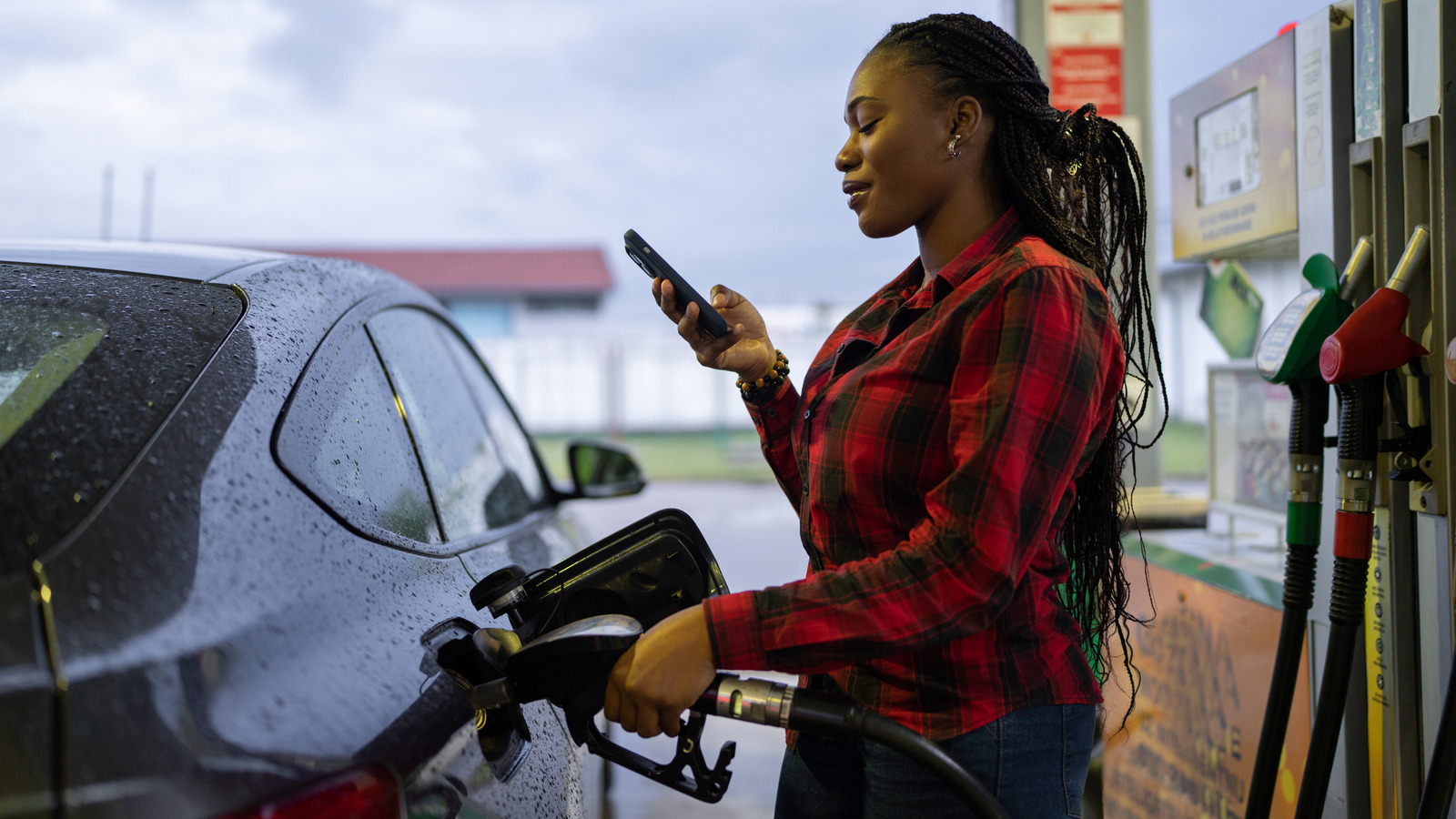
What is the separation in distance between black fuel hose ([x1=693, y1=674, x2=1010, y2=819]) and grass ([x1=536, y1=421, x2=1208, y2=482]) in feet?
37.9

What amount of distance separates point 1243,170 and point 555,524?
71.3 inches

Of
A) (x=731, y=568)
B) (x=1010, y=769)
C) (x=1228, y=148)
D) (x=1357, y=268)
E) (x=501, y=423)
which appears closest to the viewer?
(x=1010, y=769)

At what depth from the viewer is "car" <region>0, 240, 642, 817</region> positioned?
722mm

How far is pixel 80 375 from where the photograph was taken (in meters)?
1.01

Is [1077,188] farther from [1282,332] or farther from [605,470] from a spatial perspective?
[605,470]

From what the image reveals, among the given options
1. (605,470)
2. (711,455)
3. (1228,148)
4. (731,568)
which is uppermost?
(1228,148)

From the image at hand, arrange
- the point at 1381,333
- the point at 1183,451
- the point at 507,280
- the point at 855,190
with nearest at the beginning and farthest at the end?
1. the point at 855,190
2. the point at 1381,333
3. the point at 1183,451
4. the point at 507,280

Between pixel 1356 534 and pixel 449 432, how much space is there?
161cm

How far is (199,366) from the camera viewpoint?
3.48ft

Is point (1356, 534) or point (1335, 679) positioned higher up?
point (1356, 534)

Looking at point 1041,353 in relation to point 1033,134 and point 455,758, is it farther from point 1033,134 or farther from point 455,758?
point 455,758

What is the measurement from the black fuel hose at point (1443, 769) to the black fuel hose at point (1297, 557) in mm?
308

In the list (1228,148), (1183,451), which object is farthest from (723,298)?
(1183,451)

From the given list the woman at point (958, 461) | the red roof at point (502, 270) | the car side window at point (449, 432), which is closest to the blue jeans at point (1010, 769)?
the woman at point (958, 461)
